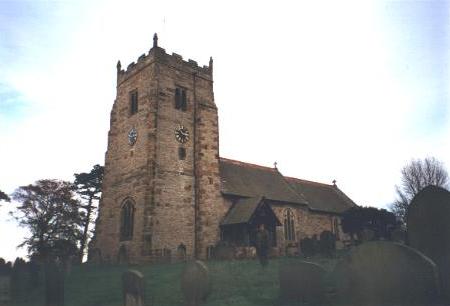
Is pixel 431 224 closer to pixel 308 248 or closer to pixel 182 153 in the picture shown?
pixel 308 248

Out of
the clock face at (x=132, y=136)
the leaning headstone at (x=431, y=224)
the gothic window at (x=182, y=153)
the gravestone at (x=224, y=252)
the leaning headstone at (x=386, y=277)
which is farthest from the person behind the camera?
the clock face at (x=132, y=136)

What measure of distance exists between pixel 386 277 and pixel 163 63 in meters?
24.0

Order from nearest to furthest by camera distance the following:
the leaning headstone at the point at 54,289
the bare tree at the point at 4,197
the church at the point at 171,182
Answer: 1. the leaning headstone at the point at 54,289
2. the church at the point at 171,182
3. the bare tree at the point at 4,197

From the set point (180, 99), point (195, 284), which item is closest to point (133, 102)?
point (180, 99)

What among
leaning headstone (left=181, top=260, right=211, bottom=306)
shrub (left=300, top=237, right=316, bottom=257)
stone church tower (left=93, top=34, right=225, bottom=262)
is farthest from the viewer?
stone church tower (left=93, top=34, right=225, bottom=262)

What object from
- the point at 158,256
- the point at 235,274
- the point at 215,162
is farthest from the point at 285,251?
the point at 235,274

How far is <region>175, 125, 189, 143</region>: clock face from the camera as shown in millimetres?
28117

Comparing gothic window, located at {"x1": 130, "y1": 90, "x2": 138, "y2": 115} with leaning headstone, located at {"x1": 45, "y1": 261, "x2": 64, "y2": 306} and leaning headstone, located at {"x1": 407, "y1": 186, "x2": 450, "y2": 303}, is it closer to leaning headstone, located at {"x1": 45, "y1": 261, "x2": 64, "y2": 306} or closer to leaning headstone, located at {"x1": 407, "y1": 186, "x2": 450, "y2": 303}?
leaning headstone, located at {"x1": 45, "y1": 261, "x2": 64, "y2": 306}

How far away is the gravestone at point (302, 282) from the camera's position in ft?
34.2

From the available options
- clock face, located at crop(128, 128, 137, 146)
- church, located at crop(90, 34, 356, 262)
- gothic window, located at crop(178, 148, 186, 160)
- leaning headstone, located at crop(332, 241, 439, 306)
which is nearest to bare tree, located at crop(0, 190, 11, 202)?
church, located at crop(90, 34, 356, 262)

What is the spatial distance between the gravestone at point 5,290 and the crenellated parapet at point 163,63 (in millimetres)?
17178

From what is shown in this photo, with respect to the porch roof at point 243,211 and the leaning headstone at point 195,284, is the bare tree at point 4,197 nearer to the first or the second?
the porch roof at point 243,211

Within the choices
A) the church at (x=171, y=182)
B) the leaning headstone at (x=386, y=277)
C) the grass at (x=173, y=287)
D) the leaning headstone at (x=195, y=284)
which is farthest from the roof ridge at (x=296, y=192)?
the leaning headstone at (x=386, y=277)

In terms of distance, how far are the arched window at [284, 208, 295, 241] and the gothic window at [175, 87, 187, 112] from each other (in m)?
12.4
